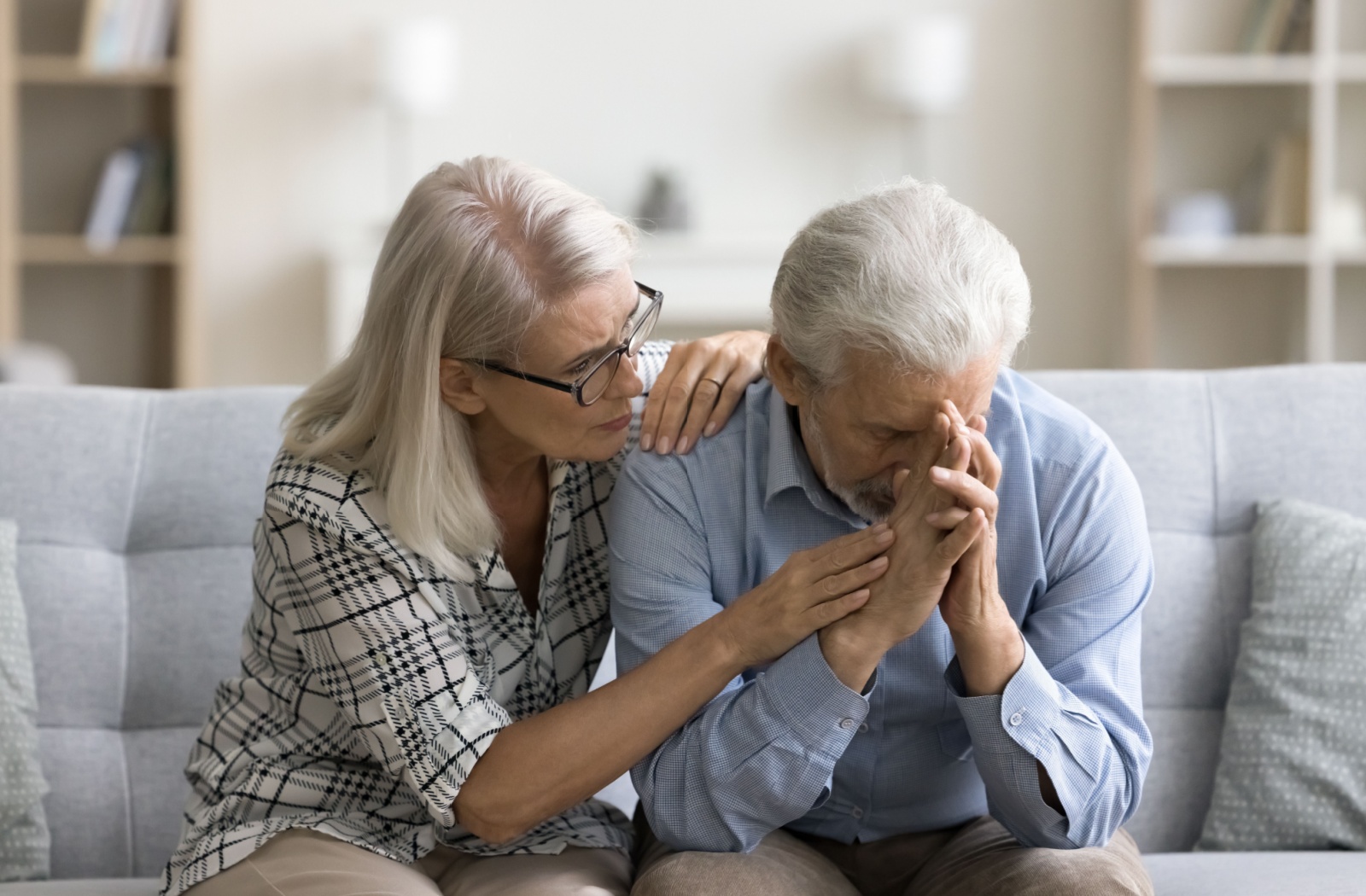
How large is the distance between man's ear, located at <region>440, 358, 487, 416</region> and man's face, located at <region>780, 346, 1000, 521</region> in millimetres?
333

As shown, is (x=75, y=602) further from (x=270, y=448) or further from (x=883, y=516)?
(x=883, y=516)

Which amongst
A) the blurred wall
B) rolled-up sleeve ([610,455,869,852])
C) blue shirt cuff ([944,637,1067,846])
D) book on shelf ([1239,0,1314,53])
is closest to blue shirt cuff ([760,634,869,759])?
rolled-up sleeve ([610,455,869,852])

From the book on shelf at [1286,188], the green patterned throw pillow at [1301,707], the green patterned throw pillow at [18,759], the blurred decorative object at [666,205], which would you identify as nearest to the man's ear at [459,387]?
the green patterned throw pillow at [18,759]

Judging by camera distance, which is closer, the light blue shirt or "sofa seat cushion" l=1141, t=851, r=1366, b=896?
the light blue shirt

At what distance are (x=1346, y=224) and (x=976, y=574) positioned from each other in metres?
3.61

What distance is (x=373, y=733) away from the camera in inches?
53.7

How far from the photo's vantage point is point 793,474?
4.60 ft

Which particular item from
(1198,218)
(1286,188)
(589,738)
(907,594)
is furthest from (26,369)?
(1286,188)

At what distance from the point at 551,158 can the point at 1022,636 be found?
362 centimetres

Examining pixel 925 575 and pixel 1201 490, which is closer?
pixel 925 575

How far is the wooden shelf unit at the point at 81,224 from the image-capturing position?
14.2ft

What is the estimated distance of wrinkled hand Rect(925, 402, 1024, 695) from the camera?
1.20 meters

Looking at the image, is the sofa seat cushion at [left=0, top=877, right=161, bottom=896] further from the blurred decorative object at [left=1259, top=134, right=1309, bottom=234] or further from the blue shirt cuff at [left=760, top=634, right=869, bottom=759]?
the blurred decorative object at [left=1259, top=134, right=1309, bottom=234]

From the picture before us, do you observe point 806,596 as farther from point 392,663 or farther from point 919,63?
point 919,63
